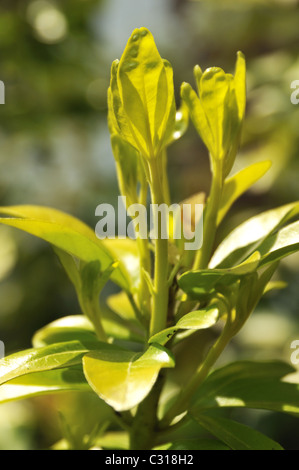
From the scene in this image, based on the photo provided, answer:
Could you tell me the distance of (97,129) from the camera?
5.32 feet

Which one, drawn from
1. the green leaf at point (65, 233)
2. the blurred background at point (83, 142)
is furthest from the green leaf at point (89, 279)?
the blurred background at point (83, 142)

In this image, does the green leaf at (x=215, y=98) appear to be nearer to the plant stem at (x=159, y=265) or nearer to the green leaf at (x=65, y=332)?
the plant stem at (x=159, y=265)

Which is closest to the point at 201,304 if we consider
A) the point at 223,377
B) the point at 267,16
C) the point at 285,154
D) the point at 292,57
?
the point at 223,377

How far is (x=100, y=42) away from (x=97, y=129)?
0.26 meters

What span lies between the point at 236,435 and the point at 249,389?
1.7 inches

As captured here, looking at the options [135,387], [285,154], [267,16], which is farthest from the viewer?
[267,16]

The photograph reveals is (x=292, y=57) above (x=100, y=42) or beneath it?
beneath

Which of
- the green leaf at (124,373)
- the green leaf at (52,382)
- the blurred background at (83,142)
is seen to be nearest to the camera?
the green leaf at (124,373)

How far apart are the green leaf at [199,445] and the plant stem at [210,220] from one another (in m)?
0.13

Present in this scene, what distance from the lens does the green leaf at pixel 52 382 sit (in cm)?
36

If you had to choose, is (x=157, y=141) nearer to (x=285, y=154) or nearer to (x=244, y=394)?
(x=244, y=394)

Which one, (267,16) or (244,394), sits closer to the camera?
(244,394)

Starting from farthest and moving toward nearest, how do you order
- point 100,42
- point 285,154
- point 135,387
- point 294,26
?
point 100,42
point 294,26
point 285,154
point 135,387
